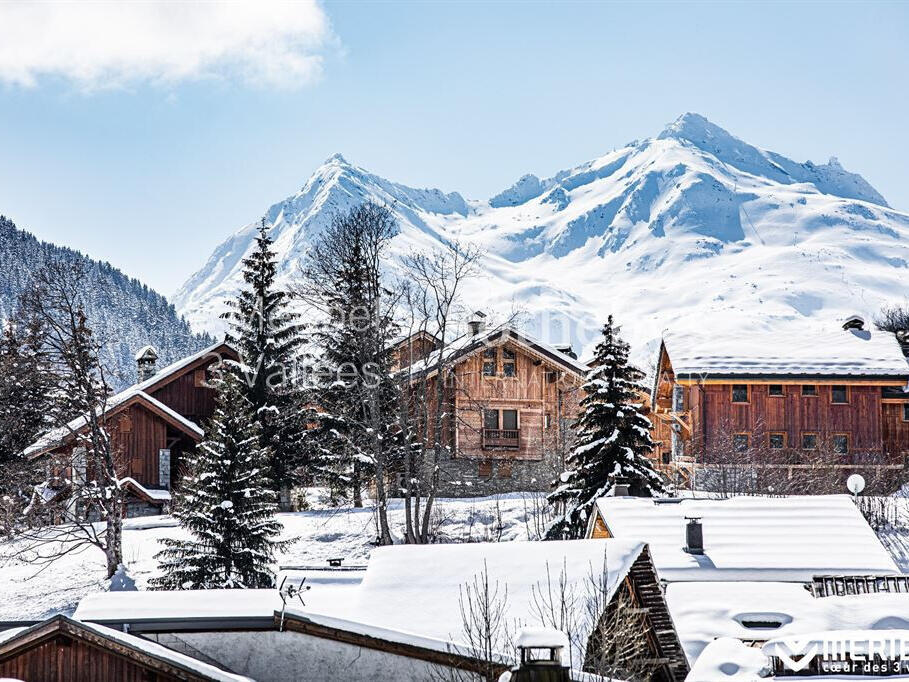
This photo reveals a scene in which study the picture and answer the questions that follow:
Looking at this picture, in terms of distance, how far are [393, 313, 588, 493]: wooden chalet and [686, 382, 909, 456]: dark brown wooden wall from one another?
18.6 ft

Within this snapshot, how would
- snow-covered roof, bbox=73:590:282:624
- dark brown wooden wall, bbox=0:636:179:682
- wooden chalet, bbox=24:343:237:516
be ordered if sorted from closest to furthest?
dark brown wooden wall, bbox=0:636:179:682 → snow-covered roof, bbox=73:590:282:624 → wooden chalet, bbox=24:343:237:516

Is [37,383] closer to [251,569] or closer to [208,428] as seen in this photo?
[208,428]

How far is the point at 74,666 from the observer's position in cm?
1268

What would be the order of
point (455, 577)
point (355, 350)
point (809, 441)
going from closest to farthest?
point (455, 577) → point (355, 350) → point (809, 441)

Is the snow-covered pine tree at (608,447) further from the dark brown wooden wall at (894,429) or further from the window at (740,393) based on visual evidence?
the dark brown wooden wall at (894,429)

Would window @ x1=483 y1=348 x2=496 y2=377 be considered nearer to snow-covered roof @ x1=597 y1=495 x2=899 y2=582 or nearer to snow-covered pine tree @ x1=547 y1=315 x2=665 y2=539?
snow-covered pine tree @ x1=547 y1=315 x2=665 y2=539

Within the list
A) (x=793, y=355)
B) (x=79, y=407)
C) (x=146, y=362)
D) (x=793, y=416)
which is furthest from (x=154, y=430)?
(x=793, y=355)

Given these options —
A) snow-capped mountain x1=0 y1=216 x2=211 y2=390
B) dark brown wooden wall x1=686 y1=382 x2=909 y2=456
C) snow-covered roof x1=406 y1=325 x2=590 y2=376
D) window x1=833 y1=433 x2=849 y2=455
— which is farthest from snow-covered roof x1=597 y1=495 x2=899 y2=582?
snow-capped mountain x1=0 y1=216 x2=211 y2=390

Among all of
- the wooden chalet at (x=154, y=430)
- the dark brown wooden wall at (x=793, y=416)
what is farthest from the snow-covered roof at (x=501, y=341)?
the wooden chalet at (x=154, y=430)

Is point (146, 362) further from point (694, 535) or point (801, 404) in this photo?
point (694, 535)

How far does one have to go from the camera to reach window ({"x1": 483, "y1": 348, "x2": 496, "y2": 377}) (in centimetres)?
4759

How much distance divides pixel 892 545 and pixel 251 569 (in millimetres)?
18947

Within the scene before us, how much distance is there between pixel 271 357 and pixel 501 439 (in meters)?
11.5

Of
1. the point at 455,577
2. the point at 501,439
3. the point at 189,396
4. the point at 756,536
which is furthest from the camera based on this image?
the point at 501,439
